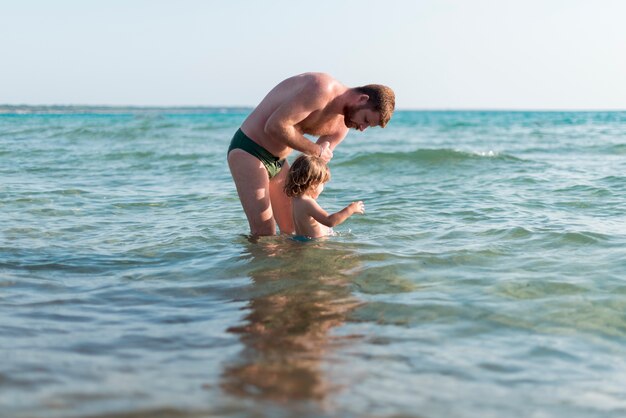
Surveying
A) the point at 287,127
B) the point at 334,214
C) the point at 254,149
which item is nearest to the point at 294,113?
the point at 287,127

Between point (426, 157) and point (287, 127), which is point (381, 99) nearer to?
point (287, 127)

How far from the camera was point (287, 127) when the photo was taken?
5.70 metres

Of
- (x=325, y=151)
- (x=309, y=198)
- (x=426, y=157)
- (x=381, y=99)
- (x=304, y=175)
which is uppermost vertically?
(x=381, y=99)

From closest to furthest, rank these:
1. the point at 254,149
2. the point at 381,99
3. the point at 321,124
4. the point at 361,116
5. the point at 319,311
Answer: the point at 319,311, the point at 381,99, the point at 361,116, the point at 321,124, the point at 254,149

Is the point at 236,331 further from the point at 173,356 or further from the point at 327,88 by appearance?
the point at 327,88

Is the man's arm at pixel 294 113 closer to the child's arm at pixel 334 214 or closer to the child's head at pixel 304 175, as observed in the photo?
the child's head at pixel 304 175

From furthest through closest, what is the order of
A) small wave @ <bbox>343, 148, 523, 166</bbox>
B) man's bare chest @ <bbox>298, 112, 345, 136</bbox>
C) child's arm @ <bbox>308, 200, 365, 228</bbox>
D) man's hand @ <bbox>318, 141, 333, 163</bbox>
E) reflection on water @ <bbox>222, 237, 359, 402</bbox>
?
small wave @ <bbox>343, 148, 523, 166</bbox>, child's arm @ <bbox>308, 200, 365, 228</bbox>, man's hand @ <bbox>318, 141, 333, 163</bbox>, man's bare chest @ <bbox>298, 112, 345, 136</bbox>, reflection on water @ <bbox>222, 237, 359, 402</bbox>

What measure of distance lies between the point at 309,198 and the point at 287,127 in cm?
87

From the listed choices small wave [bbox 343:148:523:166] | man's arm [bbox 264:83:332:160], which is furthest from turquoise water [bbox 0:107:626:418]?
small wave [bbox 343:148:523:166]

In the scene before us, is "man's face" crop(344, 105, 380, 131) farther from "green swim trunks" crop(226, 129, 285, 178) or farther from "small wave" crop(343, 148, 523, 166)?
"small wave" crop(343, 148, 523, 166)

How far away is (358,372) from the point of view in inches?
134

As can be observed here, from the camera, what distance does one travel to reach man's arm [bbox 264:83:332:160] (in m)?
5.68

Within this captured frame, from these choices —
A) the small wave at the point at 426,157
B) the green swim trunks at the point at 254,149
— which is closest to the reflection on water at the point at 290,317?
the green swim trunks at the point at 254,149

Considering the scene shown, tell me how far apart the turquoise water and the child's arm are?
0.83ft
